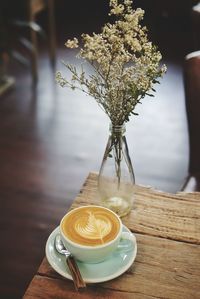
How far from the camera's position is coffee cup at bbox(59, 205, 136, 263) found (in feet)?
3.09

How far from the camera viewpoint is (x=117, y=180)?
1.15 metres

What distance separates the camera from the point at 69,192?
92.4 inches

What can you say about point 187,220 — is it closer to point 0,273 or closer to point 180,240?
point 180,240

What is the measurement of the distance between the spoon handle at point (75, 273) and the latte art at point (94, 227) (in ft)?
0.20

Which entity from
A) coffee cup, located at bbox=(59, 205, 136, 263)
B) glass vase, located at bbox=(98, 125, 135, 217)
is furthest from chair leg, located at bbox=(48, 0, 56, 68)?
coffee cup, located at bbox=(59, 205, 136, 263)

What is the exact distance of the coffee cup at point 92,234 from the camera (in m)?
0.94

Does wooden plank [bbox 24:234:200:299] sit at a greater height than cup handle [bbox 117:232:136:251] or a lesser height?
lesser

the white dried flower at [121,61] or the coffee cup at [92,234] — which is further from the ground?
the white dried flower at [121,61]

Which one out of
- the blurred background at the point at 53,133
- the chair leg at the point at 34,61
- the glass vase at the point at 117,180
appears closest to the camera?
the glass vase at the point at 117,180

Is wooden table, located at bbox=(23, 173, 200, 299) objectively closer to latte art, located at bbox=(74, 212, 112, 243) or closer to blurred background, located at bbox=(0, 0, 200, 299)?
latte art, located at bbox=(74, 212, 112, 243)

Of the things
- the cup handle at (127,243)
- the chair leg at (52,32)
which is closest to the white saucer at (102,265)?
the cup handle at (127,243)

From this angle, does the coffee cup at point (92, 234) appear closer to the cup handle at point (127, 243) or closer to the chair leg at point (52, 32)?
the cup handle at point (127, 243)

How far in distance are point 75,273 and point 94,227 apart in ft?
0.35

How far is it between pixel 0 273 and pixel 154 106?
1774 mm
